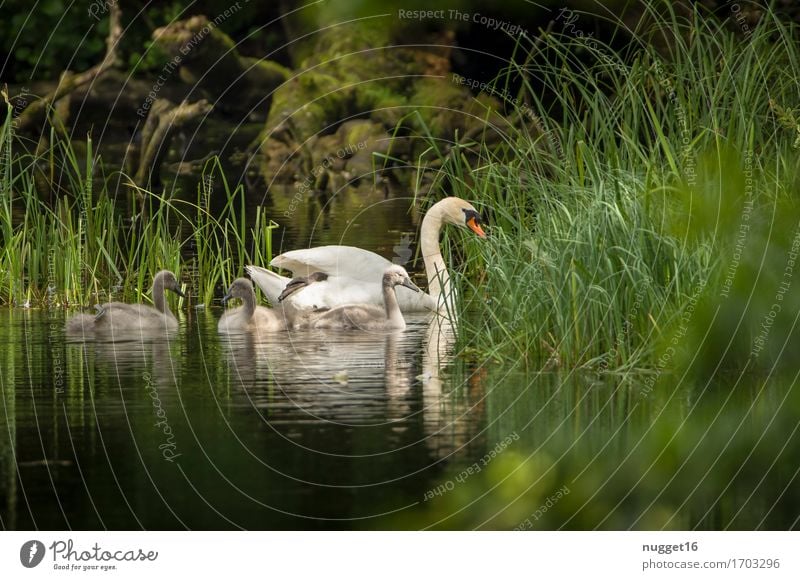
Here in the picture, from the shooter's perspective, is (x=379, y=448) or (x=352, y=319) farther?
(x=352, y=319)

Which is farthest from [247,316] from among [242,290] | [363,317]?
[363,317]

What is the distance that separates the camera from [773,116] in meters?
8.98

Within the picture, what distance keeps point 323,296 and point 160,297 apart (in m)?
1.01

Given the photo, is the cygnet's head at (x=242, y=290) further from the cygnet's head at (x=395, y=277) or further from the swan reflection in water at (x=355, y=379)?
the cygnet's head at (x=395, y=277)

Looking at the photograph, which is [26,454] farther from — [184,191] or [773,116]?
[184,191]

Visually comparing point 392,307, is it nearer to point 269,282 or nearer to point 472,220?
point 269,282

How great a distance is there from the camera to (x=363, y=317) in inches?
396

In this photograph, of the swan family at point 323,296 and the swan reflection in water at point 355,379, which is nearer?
the swan reflection in water at point 355,379

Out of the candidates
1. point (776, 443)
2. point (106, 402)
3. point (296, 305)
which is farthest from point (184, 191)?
point (776, 443)

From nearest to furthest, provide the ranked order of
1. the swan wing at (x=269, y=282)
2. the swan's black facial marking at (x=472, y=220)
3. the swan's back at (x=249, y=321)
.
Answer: the swan's back at (x=249, y=321) < the swan wing at (x=269, y=282) < the swan's black facial marking at (x=472, y=220)
